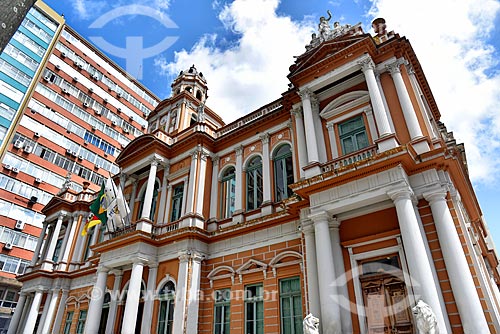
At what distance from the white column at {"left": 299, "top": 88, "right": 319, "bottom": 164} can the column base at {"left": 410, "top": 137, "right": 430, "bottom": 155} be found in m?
2.81

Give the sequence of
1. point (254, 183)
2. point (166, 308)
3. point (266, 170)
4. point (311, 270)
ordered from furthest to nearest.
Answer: point (254, 183) → point (266, 170) → point (166, 308) → point (311, 270)

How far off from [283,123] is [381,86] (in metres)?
4.31

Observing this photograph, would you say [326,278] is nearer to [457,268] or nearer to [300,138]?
[457,268]

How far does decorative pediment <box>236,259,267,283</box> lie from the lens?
458 inches

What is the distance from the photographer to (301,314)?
10234 mm

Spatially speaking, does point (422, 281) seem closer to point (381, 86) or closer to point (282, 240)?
point (282, 240)

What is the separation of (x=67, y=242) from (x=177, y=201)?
1015 centimetres

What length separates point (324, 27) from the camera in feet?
45.2

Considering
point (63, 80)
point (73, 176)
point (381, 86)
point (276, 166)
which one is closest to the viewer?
point (381, 86)

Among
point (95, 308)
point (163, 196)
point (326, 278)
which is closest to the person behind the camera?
point (326, 278)

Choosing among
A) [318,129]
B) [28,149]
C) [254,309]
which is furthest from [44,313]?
[318,129]

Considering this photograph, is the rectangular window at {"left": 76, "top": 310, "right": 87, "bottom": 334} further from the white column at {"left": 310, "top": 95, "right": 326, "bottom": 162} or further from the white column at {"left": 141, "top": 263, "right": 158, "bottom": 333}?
the white column at {"left": 310, "top": 95, "right": 326, "bottom": 162}

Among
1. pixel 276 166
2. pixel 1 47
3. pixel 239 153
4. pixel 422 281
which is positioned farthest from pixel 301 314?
pixel 1 47

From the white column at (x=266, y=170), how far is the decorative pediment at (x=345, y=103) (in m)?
3.13
